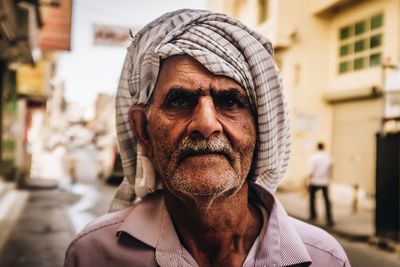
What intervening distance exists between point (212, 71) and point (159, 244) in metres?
0.59

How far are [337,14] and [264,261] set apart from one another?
1383 cm

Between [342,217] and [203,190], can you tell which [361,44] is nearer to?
[342,217]

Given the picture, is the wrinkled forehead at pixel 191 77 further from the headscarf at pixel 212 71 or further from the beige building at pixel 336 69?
the beige building at pixel 336 69

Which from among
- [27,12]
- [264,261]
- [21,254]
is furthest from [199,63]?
[27,12]

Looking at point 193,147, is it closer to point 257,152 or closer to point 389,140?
point 257,152

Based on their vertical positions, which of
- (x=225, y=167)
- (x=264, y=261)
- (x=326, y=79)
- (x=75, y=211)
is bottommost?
(x=75, y=211)

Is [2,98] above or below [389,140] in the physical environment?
above

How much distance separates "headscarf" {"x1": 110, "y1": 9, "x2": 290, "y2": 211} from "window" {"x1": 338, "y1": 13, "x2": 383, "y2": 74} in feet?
36.8

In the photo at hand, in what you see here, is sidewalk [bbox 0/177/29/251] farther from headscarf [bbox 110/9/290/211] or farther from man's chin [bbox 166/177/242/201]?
man's chin [bbox 166/177/242/201]

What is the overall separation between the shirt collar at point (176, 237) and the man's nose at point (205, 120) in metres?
0.35

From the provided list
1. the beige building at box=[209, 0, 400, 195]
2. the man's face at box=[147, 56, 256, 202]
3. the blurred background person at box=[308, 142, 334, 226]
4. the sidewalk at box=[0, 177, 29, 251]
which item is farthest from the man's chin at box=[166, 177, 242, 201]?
the beige building at box=[209, 0, 400, 195]

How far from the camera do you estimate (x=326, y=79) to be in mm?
14320

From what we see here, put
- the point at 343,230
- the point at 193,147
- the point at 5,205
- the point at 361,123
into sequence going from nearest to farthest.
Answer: the point at 193,147 → the point at 343,230 → the point at 5,205 → the point at 361,123

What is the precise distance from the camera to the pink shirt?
1366 mm
